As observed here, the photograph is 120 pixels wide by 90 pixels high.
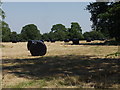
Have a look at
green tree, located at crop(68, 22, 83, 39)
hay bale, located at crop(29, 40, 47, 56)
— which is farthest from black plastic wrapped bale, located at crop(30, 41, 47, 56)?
green tree, located at crop(68, 22, 83, 39)

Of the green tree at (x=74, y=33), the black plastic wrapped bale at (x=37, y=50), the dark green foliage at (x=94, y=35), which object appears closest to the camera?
the black plastic wrapped bale at (x=37, y=50)

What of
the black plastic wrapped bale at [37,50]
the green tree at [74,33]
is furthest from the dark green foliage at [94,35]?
the black plastic wrapped bale at [37,50]

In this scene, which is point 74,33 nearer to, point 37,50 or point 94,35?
point 94,35

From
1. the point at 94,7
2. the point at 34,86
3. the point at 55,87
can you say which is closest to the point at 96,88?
the point at 55,87

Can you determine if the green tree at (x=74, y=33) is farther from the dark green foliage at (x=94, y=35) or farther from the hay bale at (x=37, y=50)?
the hay bale at (x=37, y=50)

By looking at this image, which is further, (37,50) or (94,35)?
(94,35)

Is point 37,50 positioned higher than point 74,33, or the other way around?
point 74,33

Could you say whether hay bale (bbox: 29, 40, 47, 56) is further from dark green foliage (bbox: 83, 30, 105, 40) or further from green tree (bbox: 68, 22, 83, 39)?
→ dark green foliage (bbox: 83, 30, 105, 40)

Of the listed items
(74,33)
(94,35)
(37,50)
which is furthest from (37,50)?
(94,35)

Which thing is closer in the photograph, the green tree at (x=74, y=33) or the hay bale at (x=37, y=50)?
the hay bale at (x=37, y=50)

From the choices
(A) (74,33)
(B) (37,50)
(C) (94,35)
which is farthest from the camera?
(C) (94,35)

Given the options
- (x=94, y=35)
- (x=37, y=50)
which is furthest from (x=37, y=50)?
(x=94, y=35)

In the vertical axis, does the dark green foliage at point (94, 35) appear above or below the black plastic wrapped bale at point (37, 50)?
above

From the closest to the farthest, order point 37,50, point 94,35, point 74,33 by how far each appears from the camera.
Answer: point 37,50, point 74,33, point 94,35
